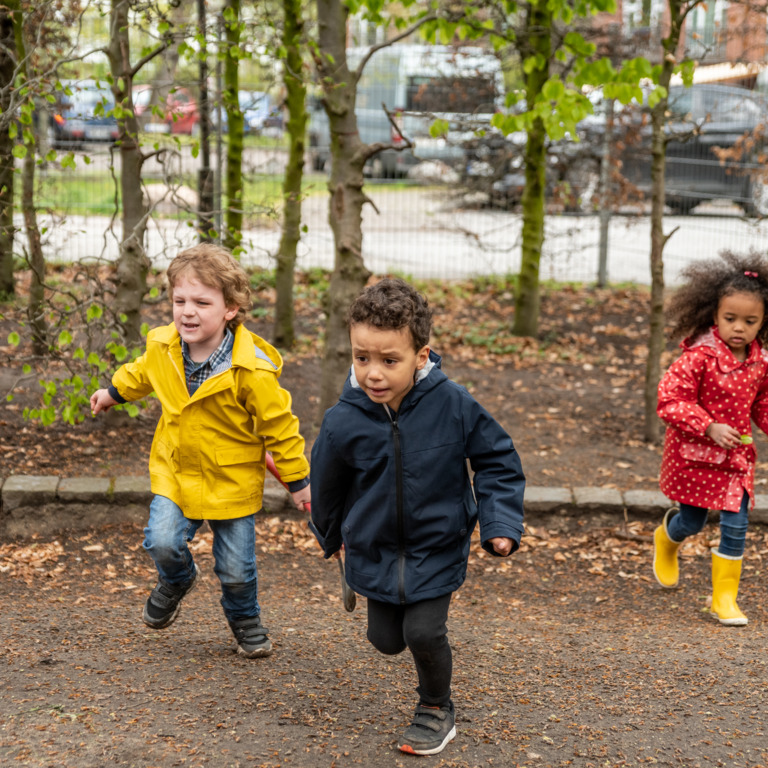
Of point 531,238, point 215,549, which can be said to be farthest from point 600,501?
point 531,238

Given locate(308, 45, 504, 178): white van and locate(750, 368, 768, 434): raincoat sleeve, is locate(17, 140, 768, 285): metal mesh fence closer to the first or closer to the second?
locate(308, 45, 504, 178): white van

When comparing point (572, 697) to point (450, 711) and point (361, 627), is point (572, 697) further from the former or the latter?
point (361, 627)

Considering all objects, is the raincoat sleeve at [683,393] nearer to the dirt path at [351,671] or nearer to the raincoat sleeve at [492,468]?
the dirt path at [351,671]

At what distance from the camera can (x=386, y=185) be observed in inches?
435

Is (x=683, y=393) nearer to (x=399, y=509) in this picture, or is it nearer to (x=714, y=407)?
(x=714, y=407)

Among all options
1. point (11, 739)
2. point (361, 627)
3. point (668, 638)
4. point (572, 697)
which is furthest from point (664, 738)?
point (11, 739)

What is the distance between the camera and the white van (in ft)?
34.2

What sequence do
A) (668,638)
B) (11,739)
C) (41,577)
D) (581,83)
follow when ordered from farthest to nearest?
(581,83) < (41,577) < (668,638) < (11,739)

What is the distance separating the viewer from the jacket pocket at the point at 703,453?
425 cm

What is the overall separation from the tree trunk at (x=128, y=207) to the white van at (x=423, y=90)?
15.0 ft

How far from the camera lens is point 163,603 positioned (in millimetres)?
3605

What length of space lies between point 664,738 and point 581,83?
406 cm

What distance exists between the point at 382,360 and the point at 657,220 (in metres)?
4.09

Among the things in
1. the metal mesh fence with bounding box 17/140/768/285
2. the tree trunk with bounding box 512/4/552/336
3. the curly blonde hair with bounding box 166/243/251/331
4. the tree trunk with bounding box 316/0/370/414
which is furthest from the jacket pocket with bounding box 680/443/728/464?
the metal mesh fence with bounding box 17/140/768/285
